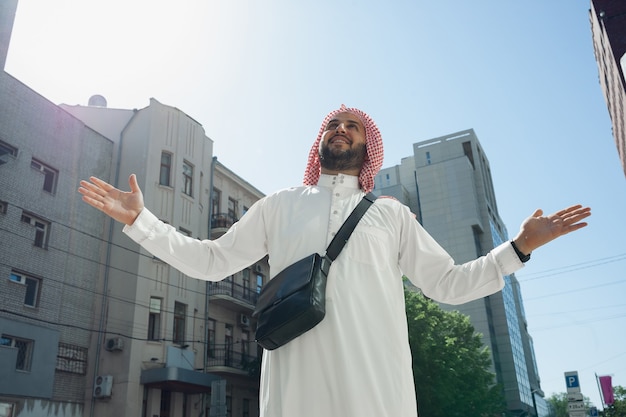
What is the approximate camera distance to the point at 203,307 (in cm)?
2592

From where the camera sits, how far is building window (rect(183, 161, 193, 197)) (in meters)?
27.1

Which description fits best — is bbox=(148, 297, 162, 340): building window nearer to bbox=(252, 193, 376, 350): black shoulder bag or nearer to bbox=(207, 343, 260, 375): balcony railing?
bbox=(207, 343, 260, 375): balcony railing

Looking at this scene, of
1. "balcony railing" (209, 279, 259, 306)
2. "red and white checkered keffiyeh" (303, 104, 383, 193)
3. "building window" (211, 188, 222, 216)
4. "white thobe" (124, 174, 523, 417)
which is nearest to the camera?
"white thobe" (124, 174, 523, 417)

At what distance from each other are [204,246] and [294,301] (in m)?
0.79

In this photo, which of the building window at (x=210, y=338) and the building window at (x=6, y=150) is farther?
the building window at (x=210, y=338)

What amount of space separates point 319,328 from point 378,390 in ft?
1.23

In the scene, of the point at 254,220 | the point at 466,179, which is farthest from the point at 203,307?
the point at 466,179

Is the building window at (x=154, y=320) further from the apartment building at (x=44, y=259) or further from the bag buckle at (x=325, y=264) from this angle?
the bag buckle at (x=325, y=264)

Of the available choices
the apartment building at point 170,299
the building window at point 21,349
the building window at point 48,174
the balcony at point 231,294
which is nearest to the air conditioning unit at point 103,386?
the apartment building at point 170,299

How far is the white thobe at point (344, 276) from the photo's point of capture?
250 cm

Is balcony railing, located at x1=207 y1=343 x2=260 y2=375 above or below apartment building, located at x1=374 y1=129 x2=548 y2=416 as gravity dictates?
below

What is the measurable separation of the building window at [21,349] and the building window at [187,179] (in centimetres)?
1025

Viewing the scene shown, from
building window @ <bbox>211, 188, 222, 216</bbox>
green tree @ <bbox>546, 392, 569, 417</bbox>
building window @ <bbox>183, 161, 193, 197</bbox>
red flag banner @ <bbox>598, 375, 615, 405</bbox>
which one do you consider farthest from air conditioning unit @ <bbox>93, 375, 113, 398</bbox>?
green tree @ <bbox>546, 392, 569, 417</bbox>

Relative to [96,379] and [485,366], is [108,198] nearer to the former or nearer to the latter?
[96,379]
